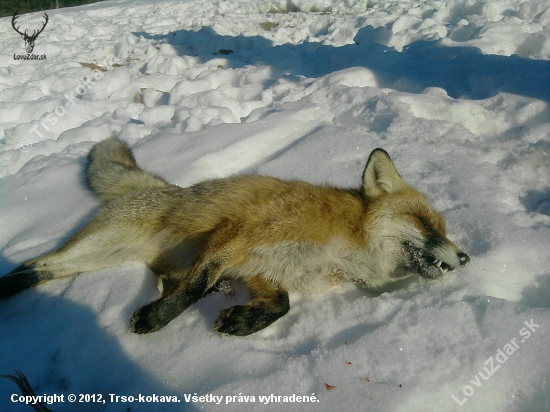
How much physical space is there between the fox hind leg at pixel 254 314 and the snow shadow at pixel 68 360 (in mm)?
390

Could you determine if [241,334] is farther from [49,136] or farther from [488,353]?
[49,136]

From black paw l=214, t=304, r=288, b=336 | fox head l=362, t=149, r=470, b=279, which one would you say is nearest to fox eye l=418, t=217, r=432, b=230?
fox head l=362, t=149, r=470, b=279

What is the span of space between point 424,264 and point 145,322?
1.88m

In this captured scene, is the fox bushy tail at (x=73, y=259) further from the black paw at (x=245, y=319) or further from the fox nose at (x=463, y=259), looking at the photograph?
the fox nose at (x=463, y=259)

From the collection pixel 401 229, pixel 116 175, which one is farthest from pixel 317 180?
pixel 116 175

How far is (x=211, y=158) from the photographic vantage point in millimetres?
4113

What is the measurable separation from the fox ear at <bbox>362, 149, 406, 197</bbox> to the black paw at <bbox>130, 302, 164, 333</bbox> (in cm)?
177

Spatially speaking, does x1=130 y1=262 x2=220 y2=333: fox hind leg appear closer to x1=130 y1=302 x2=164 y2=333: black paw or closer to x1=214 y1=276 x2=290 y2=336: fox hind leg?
x1=130 y1=302 x2=164 y2=333: black paw

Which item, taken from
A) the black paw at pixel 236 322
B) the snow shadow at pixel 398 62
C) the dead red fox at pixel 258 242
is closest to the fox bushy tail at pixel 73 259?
the dead red fox at pixel 258 242

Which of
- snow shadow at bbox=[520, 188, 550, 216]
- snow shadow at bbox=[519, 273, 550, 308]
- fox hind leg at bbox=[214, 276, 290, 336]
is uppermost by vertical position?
fox hind leg at bbox=[214, 276, 290, 336]

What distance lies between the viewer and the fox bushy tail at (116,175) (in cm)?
351

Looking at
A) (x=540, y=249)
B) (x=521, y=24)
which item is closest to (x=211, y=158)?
(x=540, y=249)

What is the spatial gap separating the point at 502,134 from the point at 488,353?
314cm

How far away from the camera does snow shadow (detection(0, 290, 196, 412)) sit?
75.1 inches
